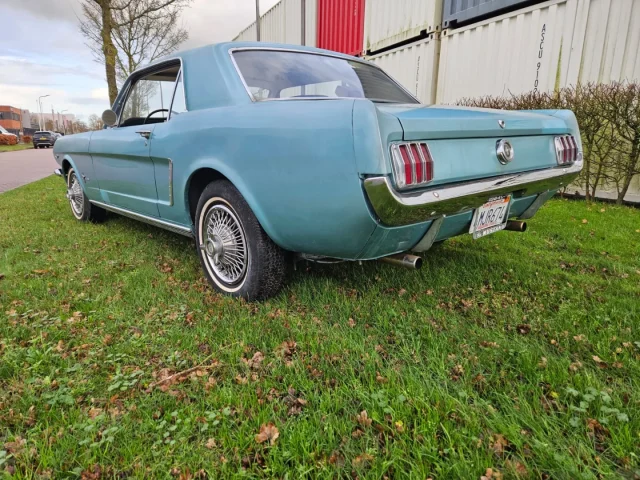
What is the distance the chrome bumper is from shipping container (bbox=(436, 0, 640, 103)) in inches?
176

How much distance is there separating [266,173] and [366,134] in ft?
2.10

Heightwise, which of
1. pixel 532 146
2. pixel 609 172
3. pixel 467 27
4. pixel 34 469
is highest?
pixel 467 27

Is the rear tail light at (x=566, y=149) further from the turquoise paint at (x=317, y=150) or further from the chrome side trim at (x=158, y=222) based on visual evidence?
the chrome side trim at (x=158, y=222)

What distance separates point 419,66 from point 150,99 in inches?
262

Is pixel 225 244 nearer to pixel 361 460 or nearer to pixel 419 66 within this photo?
pixel 361 460

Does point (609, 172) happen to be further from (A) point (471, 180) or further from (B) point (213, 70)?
(B) point (213, 70)

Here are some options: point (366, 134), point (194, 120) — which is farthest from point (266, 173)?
point (194, 120)

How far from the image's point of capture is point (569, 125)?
9.27 ft

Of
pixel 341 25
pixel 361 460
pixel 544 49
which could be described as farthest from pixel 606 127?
pixel 341 25

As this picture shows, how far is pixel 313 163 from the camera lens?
193 cm

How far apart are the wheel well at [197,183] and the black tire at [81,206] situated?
8.01ft

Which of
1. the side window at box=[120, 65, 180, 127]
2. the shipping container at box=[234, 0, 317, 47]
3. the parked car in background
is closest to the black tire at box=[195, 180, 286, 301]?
the side window at box=[120, 65, 180, 127]

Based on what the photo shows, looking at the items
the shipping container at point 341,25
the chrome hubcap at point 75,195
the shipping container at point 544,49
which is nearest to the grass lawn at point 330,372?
the chrome hubcap at point 75,195

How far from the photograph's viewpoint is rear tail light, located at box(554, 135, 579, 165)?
2.70 meters
